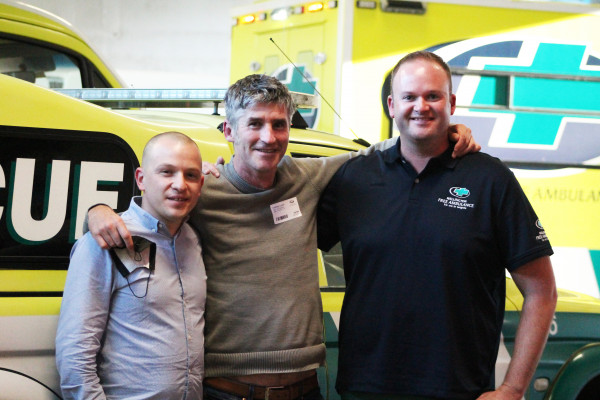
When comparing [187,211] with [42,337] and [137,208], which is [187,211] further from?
[42,337]

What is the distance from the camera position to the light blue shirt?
2158 millimetres

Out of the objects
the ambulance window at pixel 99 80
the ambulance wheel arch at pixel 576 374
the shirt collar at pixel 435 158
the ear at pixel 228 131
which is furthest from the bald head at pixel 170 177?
the ambulance window at pixel 99 80

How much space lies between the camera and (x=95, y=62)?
5.35 m

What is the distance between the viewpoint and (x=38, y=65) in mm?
5145

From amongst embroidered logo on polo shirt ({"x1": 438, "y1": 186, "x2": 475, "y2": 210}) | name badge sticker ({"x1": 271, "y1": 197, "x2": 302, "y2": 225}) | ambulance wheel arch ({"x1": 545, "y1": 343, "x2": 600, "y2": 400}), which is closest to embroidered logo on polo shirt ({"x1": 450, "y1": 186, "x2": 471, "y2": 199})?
embroidered logo on polo shirt ({"x1": 438, "y1": 186, "x2": 475, "y2": 210})

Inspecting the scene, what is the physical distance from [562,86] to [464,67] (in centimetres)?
82

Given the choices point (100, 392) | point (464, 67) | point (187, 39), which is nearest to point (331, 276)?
point (100, 392)

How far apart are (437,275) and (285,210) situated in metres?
0.54

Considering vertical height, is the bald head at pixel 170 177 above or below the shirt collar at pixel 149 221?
above

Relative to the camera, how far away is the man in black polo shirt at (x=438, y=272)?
91.0 inches

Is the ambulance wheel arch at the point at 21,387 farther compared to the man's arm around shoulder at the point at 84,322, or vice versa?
the ambulance wheel arch at the point at 21,387

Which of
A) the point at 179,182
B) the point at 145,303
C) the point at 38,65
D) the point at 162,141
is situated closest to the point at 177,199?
the point at 179,182

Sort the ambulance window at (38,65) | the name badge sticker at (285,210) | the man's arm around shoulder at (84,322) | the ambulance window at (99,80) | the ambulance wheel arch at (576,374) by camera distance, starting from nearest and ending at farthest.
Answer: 1. the man's arm around shoulder at (84,322)
2. the name badge sticker at (285,210)
3. the ambulance wheel arch at (576,374)
4. the ambulance window at (38,65)
5. the ambulance window at (99,80)

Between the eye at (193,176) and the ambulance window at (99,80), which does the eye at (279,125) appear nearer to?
the eye at (193,176)
